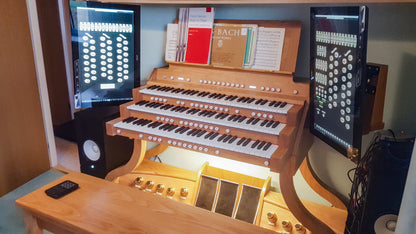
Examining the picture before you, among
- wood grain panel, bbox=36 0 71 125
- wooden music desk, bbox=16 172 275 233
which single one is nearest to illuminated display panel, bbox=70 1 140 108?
wooden music desk, bbox=16 172 275 233

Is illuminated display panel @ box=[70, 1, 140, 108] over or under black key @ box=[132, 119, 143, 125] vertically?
over

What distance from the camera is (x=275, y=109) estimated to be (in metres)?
1.80

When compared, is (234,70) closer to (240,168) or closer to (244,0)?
(244,0)

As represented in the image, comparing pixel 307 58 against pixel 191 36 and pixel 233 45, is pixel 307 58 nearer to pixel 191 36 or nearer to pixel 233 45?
pixel 233 45

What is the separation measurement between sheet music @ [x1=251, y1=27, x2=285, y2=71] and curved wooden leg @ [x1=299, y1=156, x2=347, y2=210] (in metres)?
0.66

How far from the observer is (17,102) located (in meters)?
2.50

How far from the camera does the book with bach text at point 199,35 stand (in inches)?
84.4

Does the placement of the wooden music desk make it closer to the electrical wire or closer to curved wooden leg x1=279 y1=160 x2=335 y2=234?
curved wooden leg x1=279 y1=160 x2=335 y2=234

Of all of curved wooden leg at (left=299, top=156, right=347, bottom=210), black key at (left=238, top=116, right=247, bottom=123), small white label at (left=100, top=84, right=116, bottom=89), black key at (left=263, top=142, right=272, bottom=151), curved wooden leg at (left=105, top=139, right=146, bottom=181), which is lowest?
curved wooden leg at (left=299, top=156, right=347, bottom=210)

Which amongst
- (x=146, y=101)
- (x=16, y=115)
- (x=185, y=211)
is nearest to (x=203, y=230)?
(x=185, y=211)

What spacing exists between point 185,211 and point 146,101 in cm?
93

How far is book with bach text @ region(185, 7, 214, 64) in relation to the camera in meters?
2.14

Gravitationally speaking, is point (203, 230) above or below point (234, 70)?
below

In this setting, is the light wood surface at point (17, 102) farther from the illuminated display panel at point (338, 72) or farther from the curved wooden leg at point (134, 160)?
the illuminated display panel at point (338, 72)
